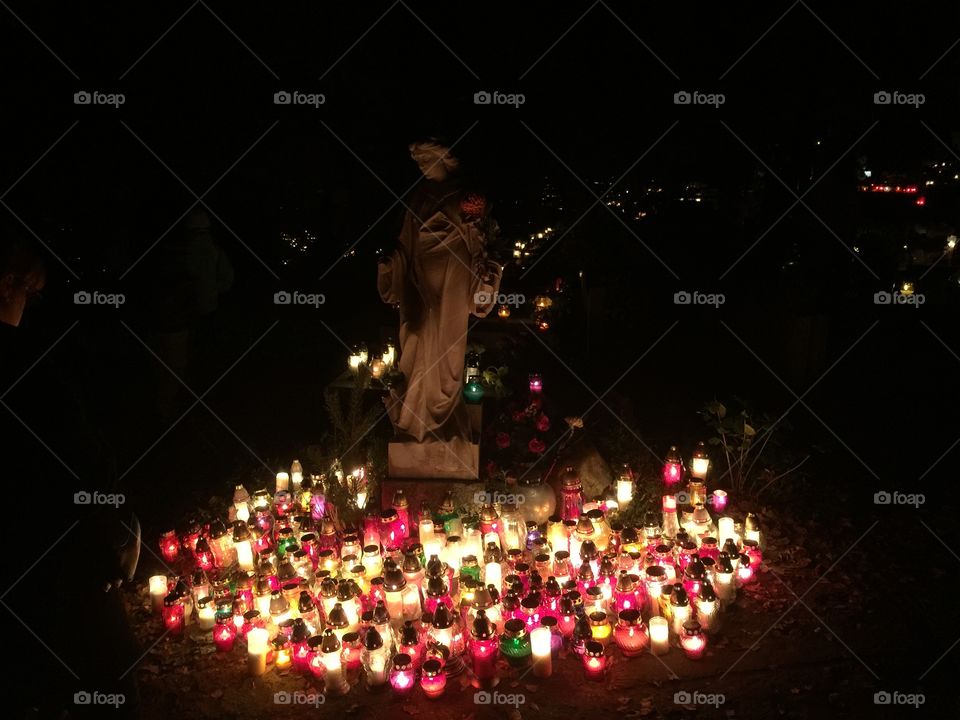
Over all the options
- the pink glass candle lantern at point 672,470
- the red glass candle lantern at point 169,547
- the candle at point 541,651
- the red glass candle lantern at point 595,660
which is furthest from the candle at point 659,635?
the red glass candle lantern at point 169,547

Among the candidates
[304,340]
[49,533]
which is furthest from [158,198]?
[49,533]

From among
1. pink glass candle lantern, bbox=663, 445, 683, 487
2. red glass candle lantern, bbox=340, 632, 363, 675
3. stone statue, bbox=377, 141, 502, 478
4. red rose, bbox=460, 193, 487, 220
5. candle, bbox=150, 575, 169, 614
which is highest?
red rose, bbox=460, 193, 487, 220

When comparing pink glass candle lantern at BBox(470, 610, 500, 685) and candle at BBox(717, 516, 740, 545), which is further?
candle at BBox(717, 516, 740, 545)

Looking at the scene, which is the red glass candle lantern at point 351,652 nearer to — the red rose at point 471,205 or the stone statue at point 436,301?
the stone statue at point 436,301

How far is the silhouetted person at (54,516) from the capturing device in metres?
2.64

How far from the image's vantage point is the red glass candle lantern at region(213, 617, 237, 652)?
16.1 feet

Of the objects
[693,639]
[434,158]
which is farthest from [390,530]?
[434,158]

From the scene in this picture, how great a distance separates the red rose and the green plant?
131 inches

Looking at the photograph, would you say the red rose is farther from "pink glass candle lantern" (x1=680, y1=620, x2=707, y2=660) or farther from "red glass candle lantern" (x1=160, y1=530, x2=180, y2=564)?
"red glass candle lantern" (x1=160, y1=530, x2=180, y2=564)

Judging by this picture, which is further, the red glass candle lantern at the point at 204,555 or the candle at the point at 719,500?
the candle at the point at 719,500

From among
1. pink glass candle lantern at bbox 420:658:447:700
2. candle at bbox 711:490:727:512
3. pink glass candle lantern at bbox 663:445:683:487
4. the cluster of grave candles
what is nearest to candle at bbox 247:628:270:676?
the cluster of grave candles

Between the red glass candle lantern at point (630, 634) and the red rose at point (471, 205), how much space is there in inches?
138

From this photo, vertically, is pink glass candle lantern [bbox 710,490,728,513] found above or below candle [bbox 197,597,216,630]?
above

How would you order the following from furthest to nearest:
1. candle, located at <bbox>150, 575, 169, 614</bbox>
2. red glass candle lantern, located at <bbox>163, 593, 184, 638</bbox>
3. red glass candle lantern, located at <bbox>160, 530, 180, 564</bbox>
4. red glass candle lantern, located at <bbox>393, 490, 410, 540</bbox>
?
red glass candle lantern, located at <bbox>160, 530, 180, 564</bbox>
red glass candle lantern, located at <bbox>393, 490, 410, 540</bbox>
candle, located at <bbox>150, 575, 169, 614</bbox>
red glass candle lantern, located at <bbox>163, 593, 184, 638</bbox>
